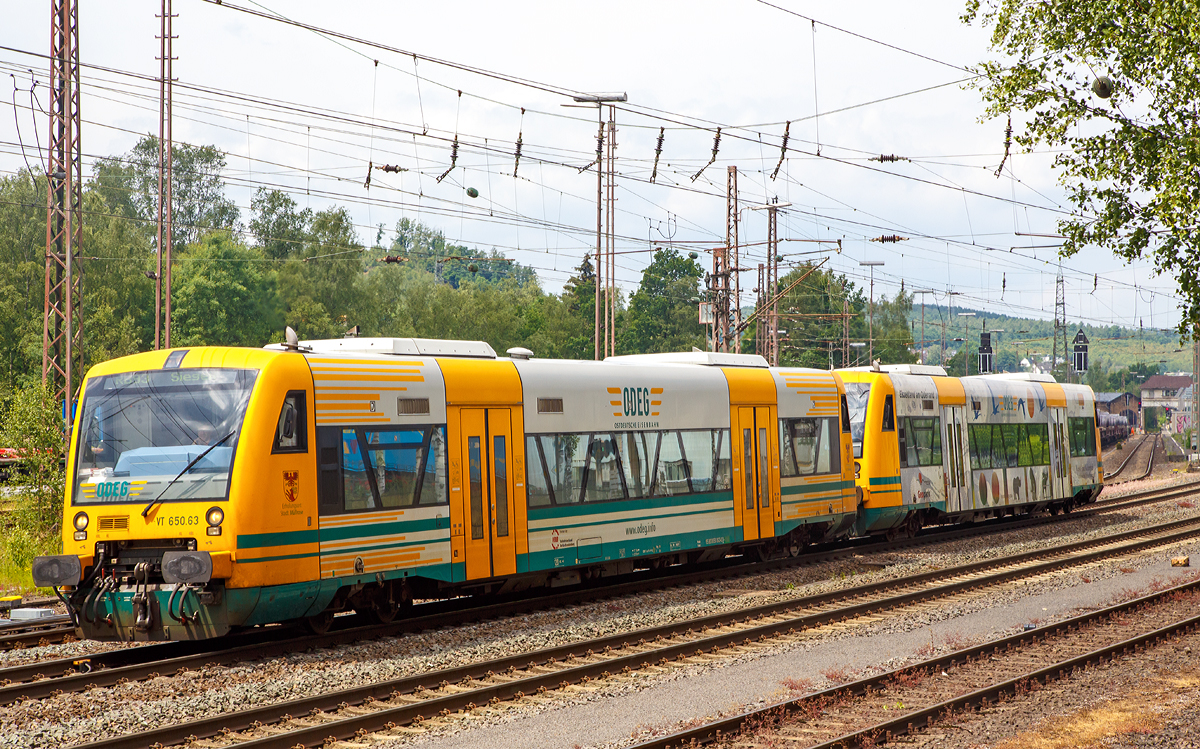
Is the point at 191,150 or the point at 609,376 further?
the point at 191,150

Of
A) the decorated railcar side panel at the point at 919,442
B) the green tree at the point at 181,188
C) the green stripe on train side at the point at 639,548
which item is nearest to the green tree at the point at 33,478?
the green stripe on train side at the point at 639,548

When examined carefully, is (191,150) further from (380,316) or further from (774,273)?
(774,273)

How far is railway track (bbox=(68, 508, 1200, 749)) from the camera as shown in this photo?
9086 millimetres

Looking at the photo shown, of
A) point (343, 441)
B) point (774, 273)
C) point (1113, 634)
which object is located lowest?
point (1113, 634)

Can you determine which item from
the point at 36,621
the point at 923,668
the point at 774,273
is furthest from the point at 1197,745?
the point at 774,273

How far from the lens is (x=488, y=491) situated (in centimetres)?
1441

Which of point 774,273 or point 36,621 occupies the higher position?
point 774,273

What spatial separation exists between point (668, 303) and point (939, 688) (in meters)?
99.9

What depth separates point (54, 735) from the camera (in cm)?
893

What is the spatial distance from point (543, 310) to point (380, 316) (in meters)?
17.7

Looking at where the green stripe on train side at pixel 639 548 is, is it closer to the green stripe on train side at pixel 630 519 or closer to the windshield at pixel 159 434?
the green stripe on train side at pixel 630 519

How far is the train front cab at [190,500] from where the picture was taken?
11.5 meters

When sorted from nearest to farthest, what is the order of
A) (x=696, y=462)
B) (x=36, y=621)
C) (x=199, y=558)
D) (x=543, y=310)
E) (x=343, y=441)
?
1. (x=199, y=558)
2. (x=343, y=441)
3. (x=36, y=621)
4. (x=696, y=462)
5. (x=543, y=310)

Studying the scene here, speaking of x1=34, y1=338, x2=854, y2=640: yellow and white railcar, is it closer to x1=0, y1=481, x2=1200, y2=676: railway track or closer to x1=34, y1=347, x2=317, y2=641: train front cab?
x1=34, y1=347, x2=317, y2=641: train front cab
